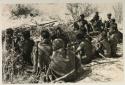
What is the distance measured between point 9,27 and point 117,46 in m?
0.64

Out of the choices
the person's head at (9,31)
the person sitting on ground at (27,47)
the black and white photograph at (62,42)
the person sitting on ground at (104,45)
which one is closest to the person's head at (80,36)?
the black and white photograph at (62,42)

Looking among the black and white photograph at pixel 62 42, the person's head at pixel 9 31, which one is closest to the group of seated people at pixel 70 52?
the black and white photograph at pixel 62 42

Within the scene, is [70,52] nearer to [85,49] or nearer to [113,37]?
[85,49]

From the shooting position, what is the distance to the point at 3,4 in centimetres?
174

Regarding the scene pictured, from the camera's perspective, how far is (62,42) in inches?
68.5

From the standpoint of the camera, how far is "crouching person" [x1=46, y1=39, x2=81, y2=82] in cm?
171

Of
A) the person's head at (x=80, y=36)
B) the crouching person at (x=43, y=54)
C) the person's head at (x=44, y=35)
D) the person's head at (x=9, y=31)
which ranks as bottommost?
the crouching person at (x=43, y=54)

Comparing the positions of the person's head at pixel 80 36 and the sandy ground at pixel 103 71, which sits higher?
the person's head at pixel 80 36

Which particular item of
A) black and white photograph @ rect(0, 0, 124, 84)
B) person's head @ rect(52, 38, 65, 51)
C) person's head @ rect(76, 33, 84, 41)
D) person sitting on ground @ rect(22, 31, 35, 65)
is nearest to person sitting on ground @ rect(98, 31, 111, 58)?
black and white photograph @ rect(0, 0, 124, 84)

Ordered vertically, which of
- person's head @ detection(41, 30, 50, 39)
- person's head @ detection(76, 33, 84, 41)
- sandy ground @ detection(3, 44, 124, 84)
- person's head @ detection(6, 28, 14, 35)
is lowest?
sandy ground @ detection(3, 44, 124, 84)

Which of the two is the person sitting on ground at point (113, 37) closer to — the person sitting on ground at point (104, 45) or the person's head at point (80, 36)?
the person sitting on ground at point (104, 45)

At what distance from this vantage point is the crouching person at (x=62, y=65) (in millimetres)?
1715

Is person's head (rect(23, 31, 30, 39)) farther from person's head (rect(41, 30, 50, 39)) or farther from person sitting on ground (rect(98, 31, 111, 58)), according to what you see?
person sitting on ground (rect(98, 31, 111, 58))

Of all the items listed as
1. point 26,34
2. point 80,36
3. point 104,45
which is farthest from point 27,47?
point 104,45
